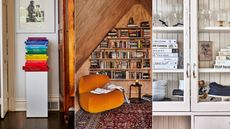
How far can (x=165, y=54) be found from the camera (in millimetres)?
3416

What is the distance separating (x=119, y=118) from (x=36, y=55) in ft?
7.73

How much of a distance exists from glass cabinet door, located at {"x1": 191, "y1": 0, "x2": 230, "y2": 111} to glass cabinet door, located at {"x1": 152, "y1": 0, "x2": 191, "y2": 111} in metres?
0.08

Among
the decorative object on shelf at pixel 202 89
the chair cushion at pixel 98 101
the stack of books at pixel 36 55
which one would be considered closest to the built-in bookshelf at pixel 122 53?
the chair cushion at pixel 98 101

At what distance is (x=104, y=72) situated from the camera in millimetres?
3215

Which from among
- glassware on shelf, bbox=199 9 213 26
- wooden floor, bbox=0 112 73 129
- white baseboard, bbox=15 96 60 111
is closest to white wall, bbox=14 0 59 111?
white baseboard, bbox=15 96 60 111

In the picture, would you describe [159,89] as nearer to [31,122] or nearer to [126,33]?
[126,33]

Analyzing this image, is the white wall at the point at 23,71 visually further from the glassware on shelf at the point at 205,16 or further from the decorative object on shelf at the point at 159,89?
the glassware on shelf at the point at 205,16

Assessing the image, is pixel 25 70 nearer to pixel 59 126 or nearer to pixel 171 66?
pixel 59 126

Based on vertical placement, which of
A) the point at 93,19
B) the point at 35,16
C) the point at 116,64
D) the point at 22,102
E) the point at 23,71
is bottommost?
the point at 22,102

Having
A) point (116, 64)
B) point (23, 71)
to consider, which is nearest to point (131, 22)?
point (116, 64)

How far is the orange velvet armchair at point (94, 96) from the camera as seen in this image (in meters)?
3.19

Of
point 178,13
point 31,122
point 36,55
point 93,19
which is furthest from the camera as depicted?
point 36,55

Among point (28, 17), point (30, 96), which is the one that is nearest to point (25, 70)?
point (30, 96)

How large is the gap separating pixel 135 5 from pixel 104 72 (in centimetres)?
65
